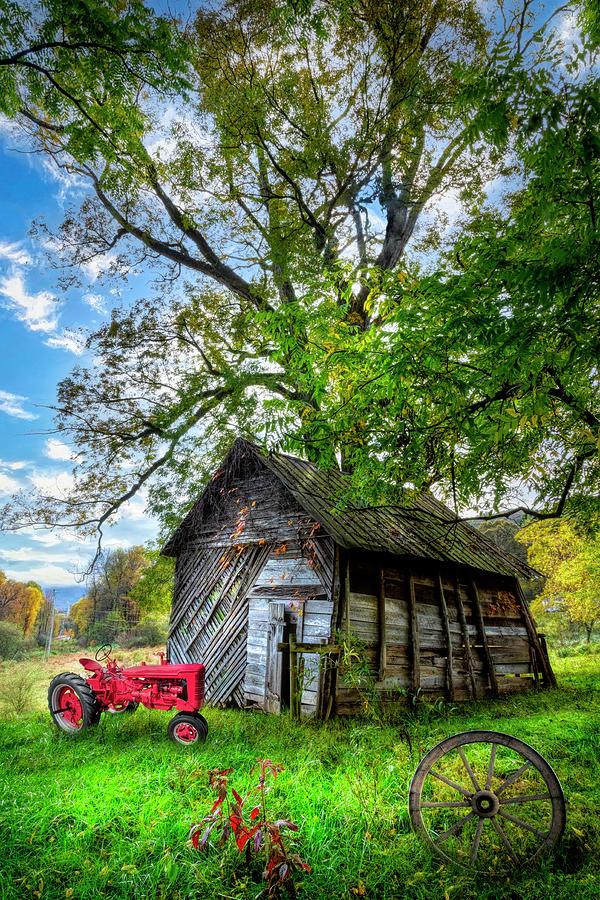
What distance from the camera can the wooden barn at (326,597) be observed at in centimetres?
874

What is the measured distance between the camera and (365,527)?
956 cm

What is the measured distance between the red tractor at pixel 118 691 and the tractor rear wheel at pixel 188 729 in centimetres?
16

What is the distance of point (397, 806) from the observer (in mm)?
4121

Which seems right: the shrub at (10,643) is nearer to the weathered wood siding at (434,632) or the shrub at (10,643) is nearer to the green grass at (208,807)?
the green grass at (208,807)

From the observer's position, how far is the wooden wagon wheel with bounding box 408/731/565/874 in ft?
10.1

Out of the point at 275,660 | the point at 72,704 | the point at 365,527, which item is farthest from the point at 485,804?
the point at 72,704

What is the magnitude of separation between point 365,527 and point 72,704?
618 centimetres

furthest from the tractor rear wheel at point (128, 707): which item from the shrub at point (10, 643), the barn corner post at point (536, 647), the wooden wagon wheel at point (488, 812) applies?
the shrub at point (10, 643)

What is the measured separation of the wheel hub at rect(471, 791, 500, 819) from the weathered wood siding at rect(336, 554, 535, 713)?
4716 mm

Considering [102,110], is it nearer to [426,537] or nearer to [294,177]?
[294,177]

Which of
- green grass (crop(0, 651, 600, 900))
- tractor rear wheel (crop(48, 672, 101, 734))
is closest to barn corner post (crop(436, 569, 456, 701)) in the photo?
green grass (crop(0, 651, 600, 900))

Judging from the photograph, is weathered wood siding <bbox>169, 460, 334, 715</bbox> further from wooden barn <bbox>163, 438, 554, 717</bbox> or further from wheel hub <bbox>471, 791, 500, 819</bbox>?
wheel hub <bbox>471, 791, 500, 819</bbox>

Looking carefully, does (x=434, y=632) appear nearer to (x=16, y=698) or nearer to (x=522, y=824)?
(x=522, y=824)

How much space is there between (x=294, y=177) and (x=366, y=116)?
231cm
